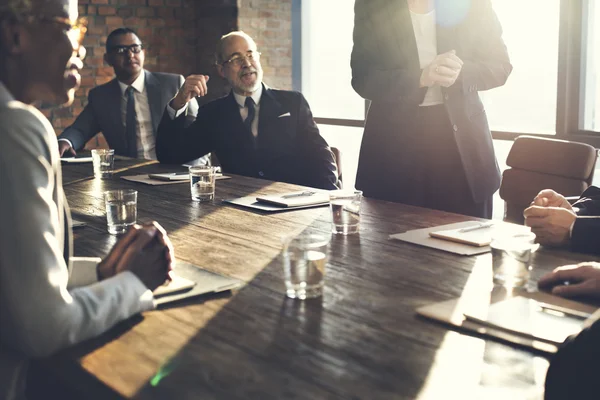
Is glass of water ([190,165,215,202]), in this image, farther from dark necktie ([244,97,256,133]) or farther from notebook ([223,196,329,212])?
dark necktie ([244,97,256,133])

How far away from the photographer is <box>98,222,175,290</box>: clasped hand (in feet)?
4.36

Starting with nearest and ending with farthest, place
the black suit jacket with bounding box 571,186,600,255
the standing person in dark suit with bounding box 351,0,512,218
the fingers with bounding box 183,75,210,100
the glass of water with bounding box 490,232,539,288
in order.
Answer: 1. the glass of water with bounding box 490,232,539,288
2. the black suit jacket with bounding box 571,186,600,255
3. the standing person in dark suit with bounding box 351,0,512,218
4. the fingers with bounding box 183,75,210,100

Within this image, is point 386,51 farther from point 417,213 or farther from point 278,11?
point 278,11

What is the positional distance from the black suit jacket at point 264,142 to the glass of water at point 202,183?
1.08m

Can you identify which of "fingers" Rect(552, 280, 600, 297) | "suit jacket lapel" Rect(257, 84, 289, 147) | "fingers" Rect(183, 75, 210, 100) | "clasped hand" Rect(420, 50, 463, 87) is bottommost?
"fingers" Rect(552, 280, 600, 297)

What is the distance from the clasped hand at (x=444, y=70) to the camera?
8.93 feet

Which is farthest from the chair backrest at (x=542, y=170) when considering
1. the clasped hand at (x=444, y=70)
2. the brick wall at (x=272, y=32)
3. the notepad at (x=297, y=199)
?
the brick wall at (x=272, y=32)

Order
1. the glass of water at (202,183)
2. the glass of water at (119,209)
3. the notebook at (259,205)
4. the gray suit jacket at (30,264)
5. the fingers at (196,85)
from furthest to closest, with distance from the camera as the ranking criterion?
the fingers at (196,85) < the glass of water at (202,183) < the notebook at (259,205) < the glass of water at (119,209) < the gray suit jacket at (30,264)

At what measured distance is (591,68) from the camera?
4043 millimetres

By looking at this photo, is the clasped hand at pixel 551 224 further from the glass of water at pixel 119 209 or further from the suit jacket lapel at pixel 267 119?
the suit jacket lapel at pixel 267 119

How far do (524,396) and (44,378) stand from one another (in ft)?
2.66

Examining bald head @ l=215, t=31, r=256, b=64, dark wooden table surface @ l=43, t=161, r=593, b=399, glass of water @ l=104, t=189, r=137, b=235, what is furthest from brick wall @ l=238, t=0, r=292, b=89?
dark wooden table surface @ l=43, t=161, r=593, b=399

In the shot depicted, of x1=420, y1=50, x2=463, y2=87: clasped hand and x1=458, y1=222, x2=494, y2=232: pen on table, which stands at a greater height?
x1=420, y1=50, x2=463, y2=87: clasped hand

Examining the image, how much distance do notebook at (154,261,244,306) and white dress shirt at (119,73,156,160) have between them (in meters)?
3.13
